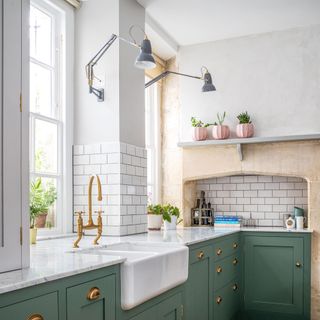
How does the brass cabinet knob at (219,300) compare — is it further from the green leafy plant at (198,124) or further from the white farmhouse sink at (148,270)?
the green leafy plant at (198,124)

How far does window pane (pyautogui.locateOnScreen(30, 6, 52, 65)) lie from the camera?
12.7 feet

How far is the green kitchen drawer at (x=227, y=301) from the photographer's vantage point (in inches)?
167

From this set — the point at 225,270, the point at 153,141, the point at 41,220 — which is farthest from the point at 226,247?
the point at 41,220

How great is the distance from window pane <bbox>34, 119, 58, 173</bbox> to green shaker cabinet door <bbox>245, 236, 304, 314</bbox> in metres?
2.25

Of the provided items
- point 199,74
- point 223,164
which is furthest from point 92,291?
point 199,74

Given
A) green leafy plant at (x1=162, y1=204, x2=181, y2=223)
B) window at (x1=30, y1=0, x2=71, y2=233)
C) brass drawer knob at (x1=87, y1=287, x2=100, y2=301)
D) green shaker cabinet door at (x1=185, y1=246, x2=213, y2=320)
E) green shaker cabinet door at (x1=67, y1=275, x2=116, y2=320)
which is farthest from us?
green leafy plant at (x1=162, y1=204, x2=181, y2=223)

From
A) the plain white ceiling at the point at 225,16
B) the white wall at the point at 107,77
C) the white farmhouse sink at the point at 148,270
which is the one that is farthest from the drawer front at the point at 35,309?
the plain white ceiling at the point at 225,16

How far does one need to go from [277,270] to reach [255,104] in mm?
1763

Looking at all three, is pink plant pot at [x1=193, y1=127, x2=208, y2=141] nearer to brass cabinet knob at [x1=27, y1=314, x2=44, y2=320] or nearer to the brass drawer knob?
the brass drawer knob

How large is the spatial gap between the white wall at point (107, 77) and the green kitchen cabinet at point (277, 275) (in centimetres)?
179

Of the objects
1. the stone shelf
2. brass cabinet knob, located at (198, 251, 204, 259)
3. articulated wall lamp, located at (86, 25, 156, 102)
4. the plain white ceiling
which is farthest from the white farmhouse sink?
the plain white ceiling

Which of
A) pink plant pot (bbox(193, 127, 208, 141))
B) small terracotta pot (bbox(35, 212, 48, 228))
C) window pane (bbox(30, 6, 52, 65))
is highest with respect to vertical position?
window pane (bbox(30, 6, 52, 65))

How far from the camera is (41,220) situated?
3641 millimetres

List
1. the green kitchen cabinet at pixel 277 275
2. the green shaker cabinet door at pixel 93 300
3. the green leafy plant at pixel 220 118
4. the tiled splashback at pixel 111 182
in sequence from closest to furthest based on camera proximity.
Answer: the green shaker cabinet door at pixel 93 300 → the tiled splashback at pixel 111 182 → the green kitchen cabinet at pixel 277 275 → the green leafy plant at pixel 220 118
